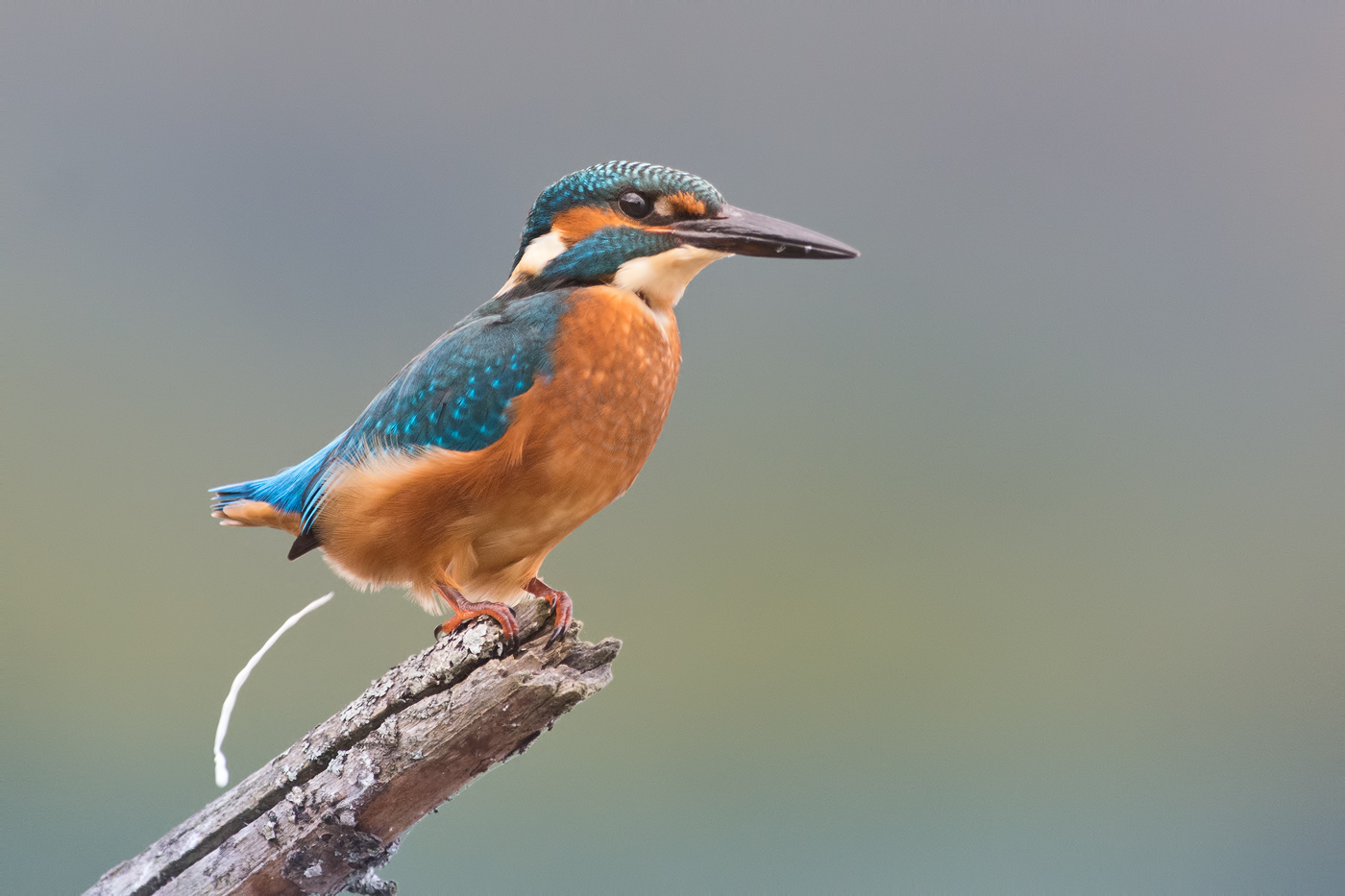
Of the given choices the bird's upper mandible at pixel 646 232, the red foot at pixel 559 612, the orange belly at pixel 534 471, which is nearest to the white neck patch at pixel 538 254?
the bird's upper mandible at pixel 646 232

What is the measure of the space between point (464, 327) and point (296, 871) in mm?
823

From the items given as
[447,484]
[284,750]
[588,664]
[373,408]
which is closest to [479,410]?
[447,484]

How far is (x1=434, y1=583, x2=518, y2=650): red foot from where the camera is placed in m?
1.58

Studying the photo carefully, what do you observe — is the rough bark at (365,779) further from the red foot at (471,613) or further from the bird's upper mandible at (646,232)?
the bird's upper mandible at (646,232)

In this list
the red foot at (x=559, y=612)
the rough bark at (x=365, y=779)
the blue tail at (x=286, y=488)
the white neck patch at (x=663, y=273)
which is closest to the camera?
the rough bark at (x=365, y=779)

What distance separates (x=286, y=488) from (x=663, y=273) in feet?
2.42

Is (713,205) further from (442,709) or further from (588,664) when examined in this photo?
(442,709)

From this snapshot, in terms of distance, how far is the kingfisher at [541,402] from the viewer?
5.43ft

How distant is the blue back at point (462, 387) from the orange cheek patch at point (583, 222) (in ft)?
0.34

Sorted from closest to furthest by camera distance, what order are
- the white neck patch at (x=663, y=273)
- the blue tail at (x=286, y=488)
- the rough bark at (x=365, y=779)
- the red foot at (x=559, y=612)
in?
the rough bark at (x=365, y=779)
the red foot at (x=559, y=612)
the white neck patch at (x=663, y=273)
the blue tail at (x=286, y=488)

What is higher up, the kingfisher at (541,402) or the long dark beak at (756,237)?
the long dark beak at (756,237)

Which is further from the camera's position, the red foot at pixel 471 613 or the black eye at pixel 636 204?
the black eye at pixel 636 204

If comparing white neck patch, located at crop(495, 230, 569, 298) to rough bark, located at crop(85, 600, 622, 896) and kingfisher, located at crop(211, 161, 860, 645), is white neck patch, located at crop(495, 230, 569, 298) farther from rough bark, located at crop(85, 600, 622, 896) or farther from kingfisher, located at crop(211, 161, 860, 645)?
rough bark, located at crop(85, 600, 622, 896)

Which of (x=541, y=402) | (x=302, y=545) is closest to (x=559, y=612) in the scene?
(x=541, y=402)
